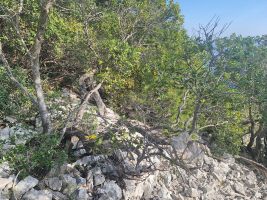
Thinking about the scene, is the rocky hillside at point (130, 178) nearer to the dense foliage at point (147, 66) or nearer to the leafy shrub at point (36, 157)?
the leafy shrub at point (36, 157)

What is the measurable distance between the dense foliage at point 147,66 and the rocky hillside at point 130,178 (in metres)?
1.29

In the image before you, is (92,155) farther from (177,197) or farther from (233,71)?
(233,71)

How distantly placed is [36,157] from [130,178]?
8.05 feet

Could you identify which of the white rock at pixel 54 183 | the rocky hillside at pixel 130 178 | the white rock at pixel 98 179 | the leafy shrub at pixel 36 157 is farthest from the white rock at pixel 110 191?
the leafy shrub at pixel 36 157

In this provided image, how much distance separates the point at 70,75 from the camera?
1315 centimetres

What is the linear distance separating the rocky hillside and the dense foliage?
1.29m

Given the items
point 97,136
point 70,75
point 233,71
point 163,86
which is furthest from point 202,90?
point 70,75

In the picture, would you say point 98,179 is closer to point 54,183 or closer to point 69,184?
point 69,184

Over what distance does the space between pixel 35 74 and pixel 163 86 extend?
5.51m

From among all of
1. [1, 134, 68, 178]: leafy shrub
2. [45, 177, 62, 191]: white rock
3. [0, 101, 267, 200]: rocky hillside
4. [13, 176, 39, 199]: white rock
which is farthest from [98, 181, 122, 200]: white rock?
[13, 176, 39, 199]: white rock

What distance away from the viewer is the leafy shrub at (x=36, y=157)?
24.8 ft

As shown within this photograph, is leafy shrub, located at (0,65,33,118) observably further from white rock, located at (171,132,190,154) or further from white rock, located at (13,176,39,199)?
white rock, located at (171,132,190,154)

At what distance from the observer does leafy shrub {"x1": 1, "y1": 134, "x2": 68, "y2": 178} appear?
757cm

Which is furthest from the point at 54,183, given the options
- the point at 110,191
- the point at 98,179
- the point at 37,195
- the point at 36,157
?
the point at 110,191
